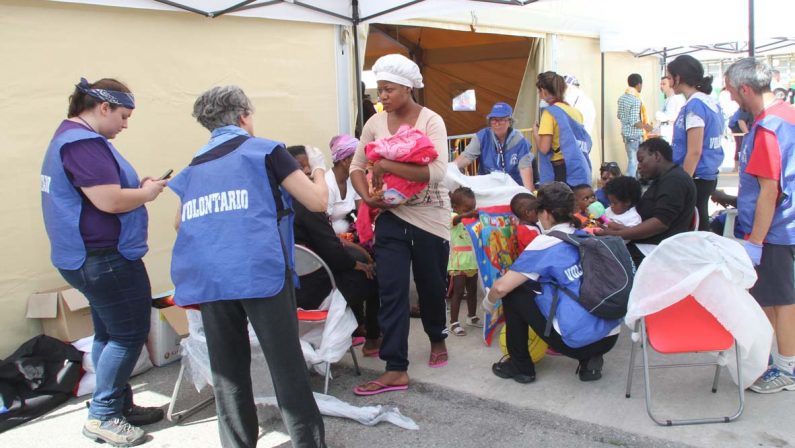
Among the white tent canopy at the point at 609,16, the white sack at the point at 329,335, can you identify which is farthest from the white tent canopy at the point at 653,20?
the white sack at the point at 329,335

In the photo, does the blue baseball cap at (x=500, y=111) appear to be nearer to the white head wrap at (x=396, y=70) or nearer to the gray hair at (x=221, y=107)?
the white head wrap at (x=396, y=70)

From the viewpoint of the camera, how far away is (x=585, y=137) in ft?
17.1

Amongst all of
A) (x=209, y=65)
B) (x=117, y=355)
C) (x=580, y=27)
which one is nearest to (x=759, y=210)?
(x=117, y=355)

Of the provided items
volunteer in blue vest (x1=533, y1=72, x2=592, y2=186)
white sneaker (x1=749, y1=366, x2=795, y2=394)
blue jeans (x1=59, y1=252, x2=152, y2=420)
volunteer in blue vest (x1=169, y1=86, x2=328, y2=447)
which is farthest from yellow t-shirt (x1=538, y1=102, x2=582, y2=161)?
blue jeans (x1=59, y1=252, x2=152, y2=420)

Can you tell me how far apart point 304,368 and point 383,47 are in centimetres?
849

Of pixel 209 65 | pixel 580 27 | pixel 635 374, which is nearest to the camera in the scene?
pixel 635 374

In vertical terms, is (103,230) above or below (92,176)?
below

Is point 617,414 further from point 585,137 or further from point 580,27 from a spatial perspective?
point 580,27

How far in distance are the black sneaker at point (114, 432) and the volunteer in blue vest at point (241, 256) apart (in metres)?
0.79

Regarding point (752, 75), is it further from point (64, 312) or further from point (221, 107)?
point (64, 312)

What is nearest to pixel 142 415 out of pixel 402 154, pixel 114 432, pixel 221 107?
pixel 114 432

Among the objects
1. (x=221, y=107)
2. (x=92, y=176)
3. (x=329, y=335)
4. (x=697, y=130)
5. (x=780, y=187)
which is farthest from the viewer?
(x=697, y=130)

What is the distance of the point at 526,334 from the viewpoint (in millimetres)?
3566

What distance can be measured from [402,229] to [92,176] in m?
1.57
